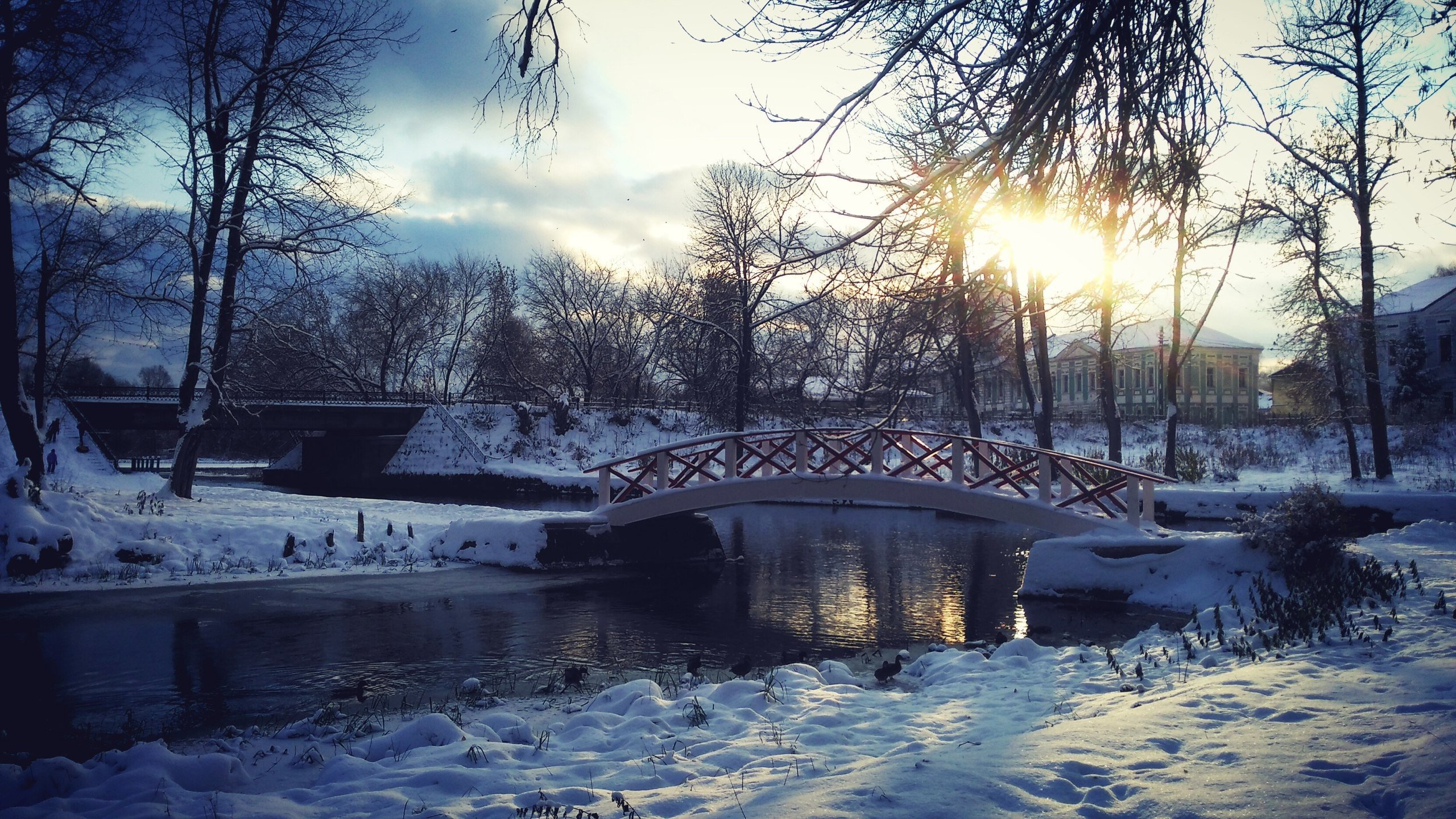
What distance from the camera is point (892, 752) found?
4.75 m

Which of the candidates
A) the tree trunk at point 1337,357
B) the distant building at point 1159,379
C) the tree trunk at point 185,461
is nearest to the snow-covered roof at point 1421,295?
the distant building at point 1159,379

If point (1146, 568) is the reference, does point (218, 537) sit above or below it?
above

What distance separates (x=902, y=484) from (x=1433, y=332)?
4299 cm

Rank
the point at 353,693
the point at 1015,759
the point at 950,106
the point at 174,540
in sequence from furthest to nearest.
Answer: the point at 174,540 → the point at 353,693 → the point at 950,106 → the point at 1015,759

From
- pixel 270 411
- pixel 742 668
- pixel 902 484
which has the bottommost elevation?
pixel 742 668

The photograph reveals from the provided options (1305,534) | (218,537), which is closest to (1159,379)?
(1305,534)

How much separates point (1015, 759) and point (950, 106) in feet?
13.1

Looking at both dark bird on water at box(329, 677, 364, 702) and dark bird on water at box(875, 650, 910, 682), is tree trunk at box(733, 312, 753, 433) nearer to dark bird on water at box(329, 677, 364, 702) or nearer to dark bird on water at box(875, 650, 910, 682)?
dark bird on water at box(875, 650, 910, 682)

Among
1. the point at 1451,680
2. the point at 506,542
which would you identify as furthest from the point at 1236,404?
the point at 1451,680

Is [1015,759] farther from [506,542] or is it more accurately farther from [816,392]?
[816,392]

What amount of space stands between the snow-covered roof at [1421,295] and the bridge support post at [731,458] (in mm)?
41874

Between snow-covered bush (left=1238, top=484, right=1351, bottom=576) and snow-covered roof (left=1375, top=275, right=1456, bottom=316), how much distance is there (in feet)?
132

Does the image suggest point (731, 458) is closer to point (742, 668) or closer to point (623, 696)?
point (742, 668)

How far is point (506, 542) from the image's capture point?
Answer: 53.8 ft
